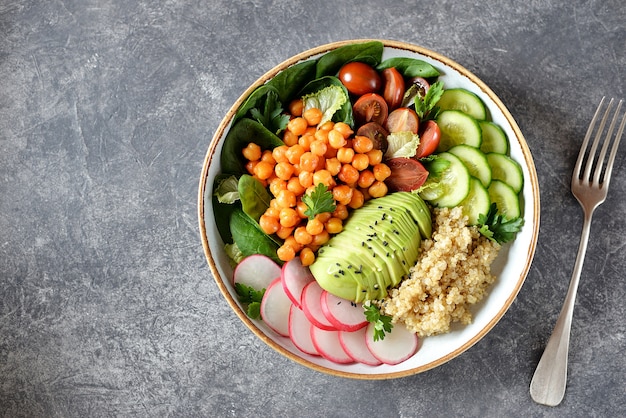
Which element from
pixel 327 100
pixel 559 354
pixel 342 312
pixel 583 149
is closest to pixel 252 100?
pixel 327 100

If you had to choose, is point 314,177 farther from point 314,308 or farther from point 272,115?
point 314,308

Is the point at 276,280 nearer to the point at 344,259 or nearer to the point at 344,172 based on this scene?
the point at 344,259

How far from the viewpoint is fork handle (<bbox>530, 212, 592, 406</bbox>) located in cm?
245

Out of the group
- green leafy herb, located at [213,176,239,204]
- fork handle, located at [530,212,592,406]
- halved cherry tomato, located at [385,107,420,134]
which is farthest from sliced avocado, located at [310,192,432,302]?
fork handle, located at [530,212,592,406]

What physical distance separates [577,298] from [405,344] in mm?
843

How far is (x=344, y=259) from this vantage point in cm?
216

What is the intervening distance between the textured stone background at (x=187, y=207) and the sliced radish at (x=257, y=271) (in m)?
0.30

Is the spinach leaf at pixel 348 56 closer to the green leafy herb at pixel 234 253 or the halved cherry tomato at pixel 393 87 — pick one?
the halved cherry tomato at pixel 393 87

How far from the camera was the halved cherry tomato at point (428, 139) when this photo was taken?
226cm

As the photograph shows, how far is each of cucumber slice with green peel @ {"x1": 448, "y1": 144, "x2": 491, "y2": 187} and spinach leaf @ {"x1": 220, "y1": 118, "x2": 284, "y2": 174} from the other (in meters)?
0.71

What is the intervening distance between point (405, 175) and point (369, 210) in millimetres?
202

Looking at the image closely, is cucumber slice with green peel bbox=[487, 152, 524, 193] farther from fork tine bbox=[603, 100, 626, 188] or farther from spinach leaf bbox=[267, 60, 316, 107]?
spinach leaf bbox=[267, 60, 316, 107]

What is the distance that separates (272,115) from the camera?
7.72 ft

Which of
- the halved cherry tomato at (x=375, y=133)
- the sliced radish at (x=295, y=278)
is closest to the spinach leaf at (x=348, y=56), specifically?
the halved cherry tomato at (x=375, y=133)
